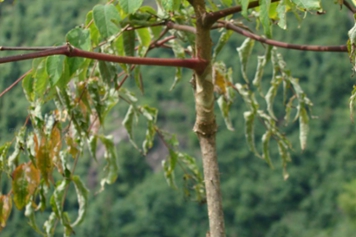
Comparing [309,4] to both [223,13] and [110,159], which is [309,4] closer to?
[223,13]

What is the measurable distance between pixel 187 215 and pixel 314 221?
6.78 feet

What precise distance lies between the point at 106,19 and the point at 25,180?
33cm

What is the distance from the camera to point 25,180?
2.94 feet

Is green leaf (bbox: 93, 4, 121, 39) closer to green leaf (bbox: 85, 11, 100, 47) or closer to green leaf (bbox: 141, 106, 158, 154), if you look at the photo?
green leaf (bbox: 85, 11, 100, 47)

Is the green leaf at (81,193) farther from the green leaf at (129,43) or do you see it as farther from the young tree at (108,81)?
the green leaf at (129,43)

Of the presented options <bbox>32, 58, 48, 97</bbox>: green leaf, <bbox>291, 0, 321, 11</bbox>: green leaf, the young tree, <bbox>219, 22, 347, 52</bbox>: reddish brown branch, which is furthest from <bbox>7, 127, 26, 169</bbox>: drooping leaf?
<bbox>291, 0, 321, 11</bbox>: green leaf

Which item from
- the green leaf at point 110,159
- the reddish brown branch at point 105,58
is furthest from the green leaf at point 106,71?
the green leaf at point 110,159

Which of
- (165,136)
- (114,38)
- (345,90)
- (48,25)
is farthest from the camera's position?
(345,90)

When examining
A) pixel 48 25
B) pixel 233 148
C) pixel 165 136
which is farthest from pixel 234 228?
pixel 165 136

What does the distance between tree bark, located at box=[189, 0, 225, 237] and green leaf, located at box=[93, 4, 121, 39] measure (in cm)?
16

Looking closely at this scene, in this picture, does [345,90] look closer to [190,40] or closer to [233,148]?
[233,148]

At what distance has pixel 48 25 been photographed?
291 inches

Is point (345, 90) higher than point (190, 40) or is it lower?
lower

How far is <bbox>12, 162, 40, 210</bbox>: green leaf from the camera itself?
0.89 meters
